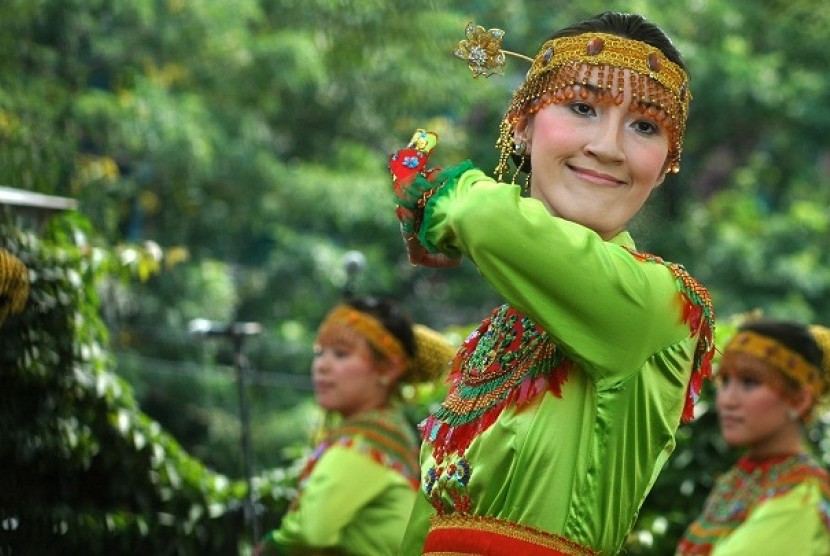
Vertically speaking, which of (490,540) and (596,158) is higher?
(596,158)

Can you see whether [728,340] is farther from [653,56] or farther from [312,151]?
[312,151]

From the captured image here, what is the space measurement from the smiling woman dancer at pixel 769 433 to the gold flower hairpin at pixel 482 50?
2554 mm

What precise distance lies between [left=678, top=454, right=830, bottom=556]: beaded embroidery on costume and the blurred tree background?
3966 millimetres

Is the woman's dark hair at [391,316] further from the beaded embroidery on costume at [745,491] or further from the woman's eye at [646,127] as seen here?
the woman's eye at [646,127]

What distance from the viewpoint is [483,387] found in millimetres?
2672

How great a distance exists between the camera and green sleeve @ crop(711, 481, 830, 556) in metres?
4.73

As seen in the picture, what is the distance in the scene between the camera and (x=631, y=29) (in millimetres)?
2699

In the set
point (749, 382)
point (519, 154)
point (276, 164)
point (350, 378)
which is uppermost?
point (519, 154)

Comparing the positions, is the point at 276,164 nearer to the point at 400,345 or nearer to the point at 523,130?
the point at 400,345

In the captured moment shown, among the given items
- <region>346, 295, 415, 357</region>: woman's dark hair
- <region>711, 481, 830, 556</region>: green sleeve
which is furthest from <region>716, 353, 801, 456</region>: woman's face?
<region>346, 295, 415, 357</region>: woman's dark hair

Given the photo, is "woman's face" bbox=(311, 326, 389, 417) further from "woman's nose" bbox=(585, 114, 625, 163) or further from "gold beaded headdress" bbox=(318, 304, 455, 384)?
"woman's nose" bbox=(585, 114, 625, 163)

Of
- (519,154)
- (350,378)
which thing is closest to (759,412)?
(350,378)

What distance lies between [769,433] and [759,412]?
81 millimetres

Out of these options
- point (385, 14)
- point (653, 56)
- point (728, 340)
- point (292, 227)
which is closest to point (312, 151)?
point (292, 227)
